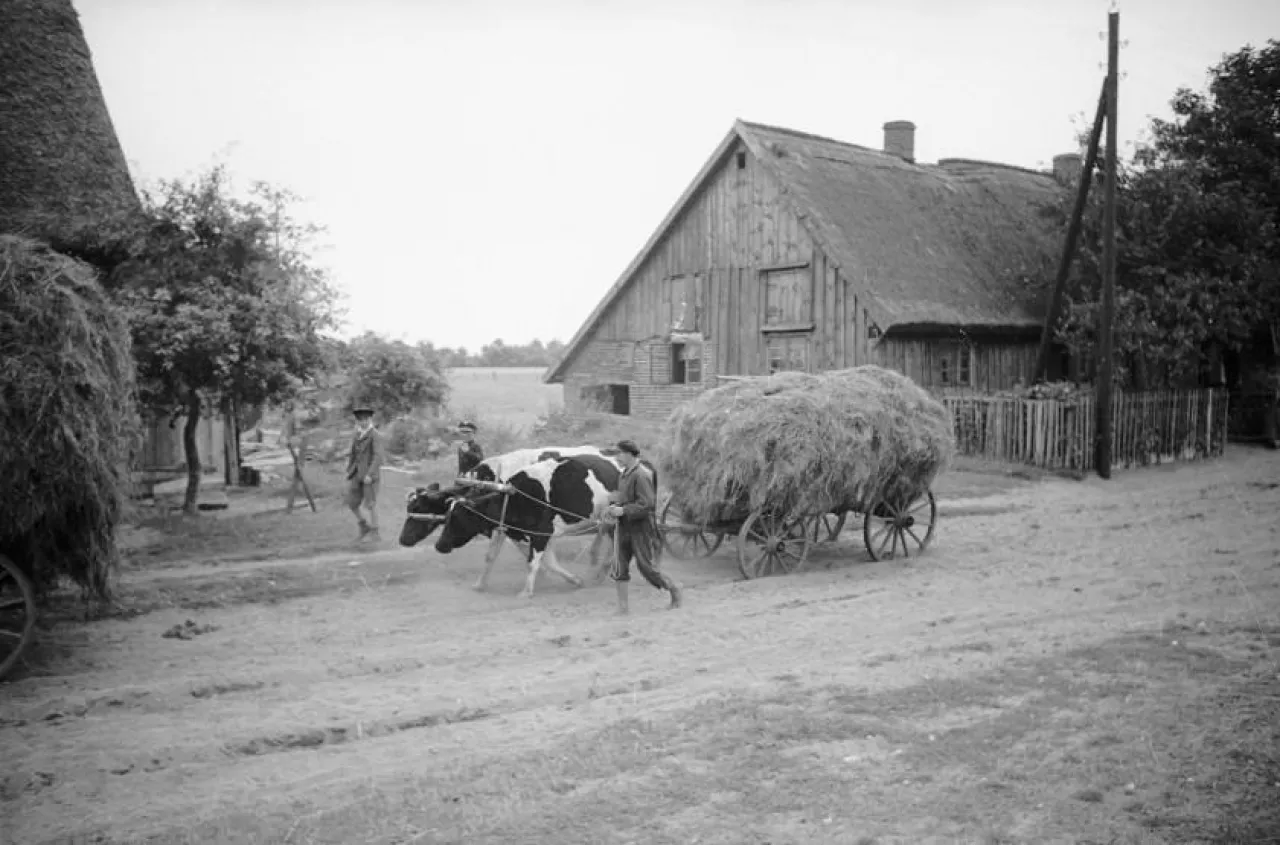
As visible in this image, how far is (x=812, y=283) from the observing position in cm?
2355

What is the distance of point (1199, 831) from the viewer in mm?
5070

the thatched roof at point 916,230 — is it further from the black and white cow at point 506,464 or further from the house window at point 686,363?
the black and white cow at point 506,464

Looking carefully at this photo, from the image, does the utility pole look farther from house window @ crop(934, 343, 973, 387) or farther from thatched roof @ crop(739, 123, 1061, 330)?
house window @ crop(934, 343, 973, 387)

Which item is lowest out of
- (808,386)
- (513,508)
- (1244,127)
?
(513,508)

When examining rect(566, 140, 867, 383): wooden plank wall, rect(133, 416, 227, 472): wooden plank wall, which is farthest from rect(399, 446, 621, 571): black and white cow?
rect(566, 140, 867, 383): wooden plank wall

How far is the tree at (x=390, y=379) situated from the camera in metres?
27.9

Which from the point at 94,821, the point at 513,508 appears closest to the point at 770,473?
the point at 513,508

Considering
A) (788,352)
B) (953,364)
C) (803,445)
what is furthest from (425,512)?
(953,364)

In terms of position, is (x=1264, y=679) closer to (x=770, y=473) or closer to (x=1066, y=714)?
(x=1066, y=714)

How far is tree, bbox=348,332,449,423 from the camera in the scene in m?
27.9

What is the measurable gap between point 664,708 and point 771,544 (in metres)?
5.10

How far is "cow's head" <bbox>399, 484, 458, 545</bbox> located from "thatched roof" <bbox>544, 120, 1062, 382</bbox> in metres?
13.1

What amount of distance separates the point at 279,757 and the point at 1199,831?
5.30 metres

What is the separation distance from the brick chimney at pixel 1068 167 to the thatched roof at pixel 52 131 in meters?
22.1
